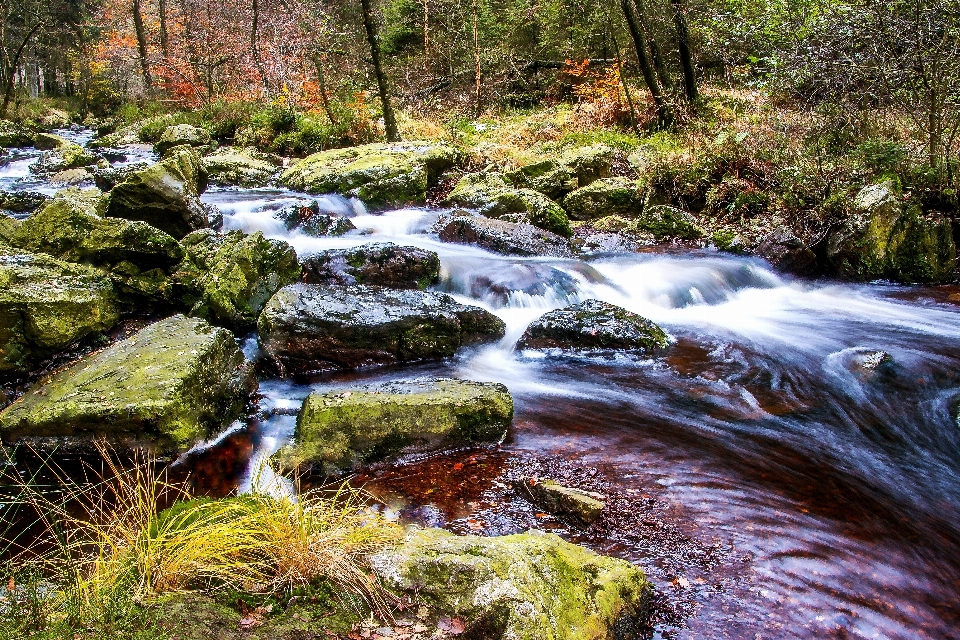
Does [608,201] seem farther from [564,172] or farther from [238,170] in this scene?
[238,170]

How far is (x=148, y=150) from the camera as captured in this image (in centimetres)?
2142

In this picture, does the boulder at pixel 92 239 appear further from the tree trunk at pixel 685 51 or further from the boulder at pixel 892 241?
the tree trunk at pixel 685 51

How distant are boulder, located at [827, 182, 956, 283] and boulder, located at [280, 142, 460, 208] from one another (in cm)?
922

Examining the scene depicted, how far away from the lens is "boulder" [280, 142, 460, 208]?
14.2 metres

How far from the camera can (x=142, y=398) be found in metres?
5.03

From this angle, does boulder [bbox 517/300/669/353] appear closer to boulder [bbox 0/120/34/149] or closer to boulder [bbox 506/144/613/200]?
boulder [bbox 506/144/613/200]

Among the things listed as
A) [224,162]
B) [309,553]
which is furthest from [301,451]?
[224,162]

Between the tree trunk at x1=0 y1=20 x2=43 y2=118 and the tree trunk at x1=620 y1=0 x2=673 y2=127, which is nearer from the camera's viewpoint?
the tree trunk at x1=620 y1=0 x2=673 y2=127

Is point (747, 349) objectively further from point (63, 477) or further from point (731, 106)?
point (731, 106)

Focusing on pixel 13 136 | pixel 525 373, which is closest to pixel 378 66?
pixel 525 373

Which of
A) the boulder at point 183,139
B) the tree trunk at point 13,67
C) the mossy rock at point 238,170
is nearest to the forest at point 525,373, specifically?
the mossy rock at point 238,170

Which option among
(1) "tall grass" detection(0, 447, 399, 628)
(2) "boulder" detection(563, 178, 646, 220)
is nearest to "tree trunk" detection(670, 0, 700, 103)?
(2) "boulder" detection(563, 178, 646, 220)

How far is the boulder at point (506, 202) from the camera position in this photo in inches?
492

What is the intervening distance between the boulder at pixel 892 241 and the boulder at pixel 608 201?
14.3 feet
